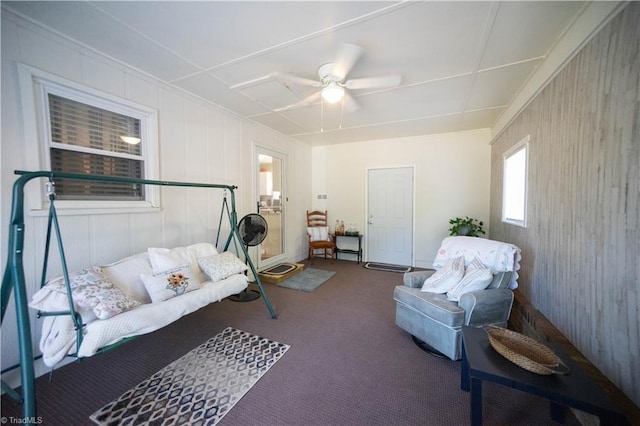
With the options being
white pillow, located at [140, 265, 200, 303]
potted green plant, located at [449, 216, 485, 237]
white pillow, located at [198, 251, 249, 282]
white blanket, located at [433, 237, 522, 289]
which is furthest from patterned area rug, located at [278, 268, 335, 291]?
potted green plant, located at [449, 216, 485, 237]

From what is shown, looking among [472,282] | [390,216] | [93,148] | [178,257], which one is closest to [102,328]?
[178,257]

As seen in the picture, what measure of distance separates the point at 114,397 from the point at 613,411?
2699mm

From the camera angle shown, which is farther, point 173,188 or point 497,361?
point 173,188

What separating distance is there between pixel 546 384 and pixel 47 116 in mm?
3672

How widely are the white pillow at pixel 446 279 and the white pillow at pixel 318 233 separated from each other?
9.61 feet

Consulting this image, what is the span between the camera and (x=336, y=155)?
17.9ft

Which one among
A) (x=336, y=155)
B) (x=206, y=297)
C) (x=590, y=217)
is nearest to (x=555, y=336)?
(x=590, y=217)

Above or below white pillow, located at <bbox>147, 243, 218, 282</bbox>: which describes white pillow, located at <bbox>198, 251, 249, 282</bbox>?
below

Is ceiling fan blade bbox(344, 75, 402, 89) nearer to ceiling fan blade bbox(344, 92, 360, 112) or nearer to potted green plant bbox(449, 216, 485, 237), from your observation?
ceiling fan blade bbox(344, 92, 360, 112)

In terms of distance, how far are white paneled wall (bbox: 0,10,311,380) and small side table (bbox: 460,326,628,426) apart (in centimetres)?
300

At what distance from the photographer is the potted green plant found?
3.97 m

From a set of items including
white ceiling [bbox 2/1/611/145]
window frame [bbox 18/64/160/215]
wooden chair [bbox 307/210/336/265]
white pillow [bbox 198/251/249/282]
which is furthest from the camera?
wooden chair [bbox 307/210/336/265]

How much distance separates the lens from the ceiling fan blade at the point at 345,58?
1807 millimetres

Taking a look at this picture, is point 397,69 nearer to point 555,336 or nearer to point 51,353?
point 555,336
